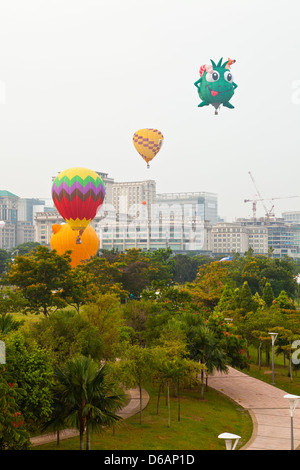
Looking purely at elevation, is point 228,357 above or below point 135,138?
below

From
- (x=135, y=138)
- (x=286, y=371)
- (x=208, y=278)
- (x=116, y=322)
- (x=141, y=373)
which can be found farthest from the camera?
(x=135, y=138)

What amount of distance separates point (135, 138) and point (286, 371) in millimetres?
48136

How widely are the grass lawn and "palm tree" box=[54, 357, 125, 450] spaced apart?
200cm

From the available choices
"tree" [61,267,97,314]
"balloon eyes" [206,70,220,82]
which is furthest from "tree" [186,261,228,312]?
"balloon eyes" [206,70,220,82]

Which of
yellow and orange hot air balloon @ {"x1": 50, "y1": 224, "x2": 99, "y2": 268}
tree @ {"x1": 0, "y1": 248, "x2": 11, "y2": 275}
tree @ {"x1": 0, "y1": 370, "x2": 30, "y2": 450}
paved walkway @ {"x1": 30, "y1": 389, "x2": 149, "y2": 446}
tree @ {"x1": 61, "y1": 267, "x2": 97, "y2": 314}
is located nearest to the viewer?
tree @ {"x1": 0, "y1": 370, "x2": 30, "y2": 450}

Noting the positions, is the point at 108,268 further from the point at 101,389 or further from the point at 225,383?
the point at 101,389

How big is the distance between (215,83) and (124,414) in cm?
3169

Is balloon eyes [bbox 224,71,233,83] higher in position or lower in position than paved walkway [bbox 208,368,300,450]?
higher

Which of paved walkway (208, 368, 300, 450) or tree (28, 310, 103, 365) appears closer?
paved walkway (208, 368, 300, 450)

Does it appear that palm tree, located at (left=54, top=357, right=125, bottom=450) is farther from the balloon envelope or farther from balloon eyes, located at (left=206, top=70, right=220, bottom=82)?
the balloon envelope

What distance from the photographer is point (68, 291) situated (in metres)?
46.0

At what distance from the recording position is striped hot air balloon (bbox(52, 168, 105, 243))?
59062mm
